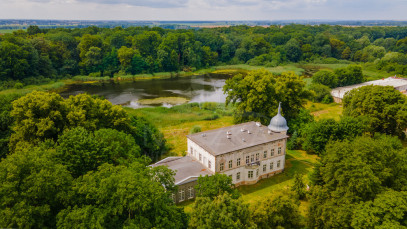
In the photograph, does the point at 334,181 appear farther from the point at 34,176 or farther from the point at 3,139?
the point at 3,139

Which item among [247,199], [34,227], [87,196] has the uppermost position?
[87,196]

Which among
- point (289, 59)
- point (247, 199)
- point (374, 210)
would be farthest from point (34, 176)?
point (289, 59)

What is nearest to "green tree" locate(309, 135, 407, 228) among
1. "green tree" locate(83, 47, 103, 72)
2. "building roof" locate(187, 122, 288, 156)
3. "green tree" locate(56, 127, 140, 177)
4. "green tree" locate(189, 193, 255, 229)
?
"green tree" locate(189, 193, 255, 229)

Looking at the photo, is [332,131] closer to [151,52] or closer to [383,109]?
[383,109]

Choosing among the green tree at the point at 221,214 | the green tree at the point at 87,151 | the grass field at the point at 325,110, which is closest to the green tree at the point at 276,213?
the green tree at the point at 221,214

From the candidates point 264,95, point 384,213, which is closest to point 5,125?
point 264,95

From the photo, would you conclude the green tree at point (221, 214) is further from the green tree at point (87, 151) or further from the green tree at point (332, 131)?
the green tree at point (332, 131)
